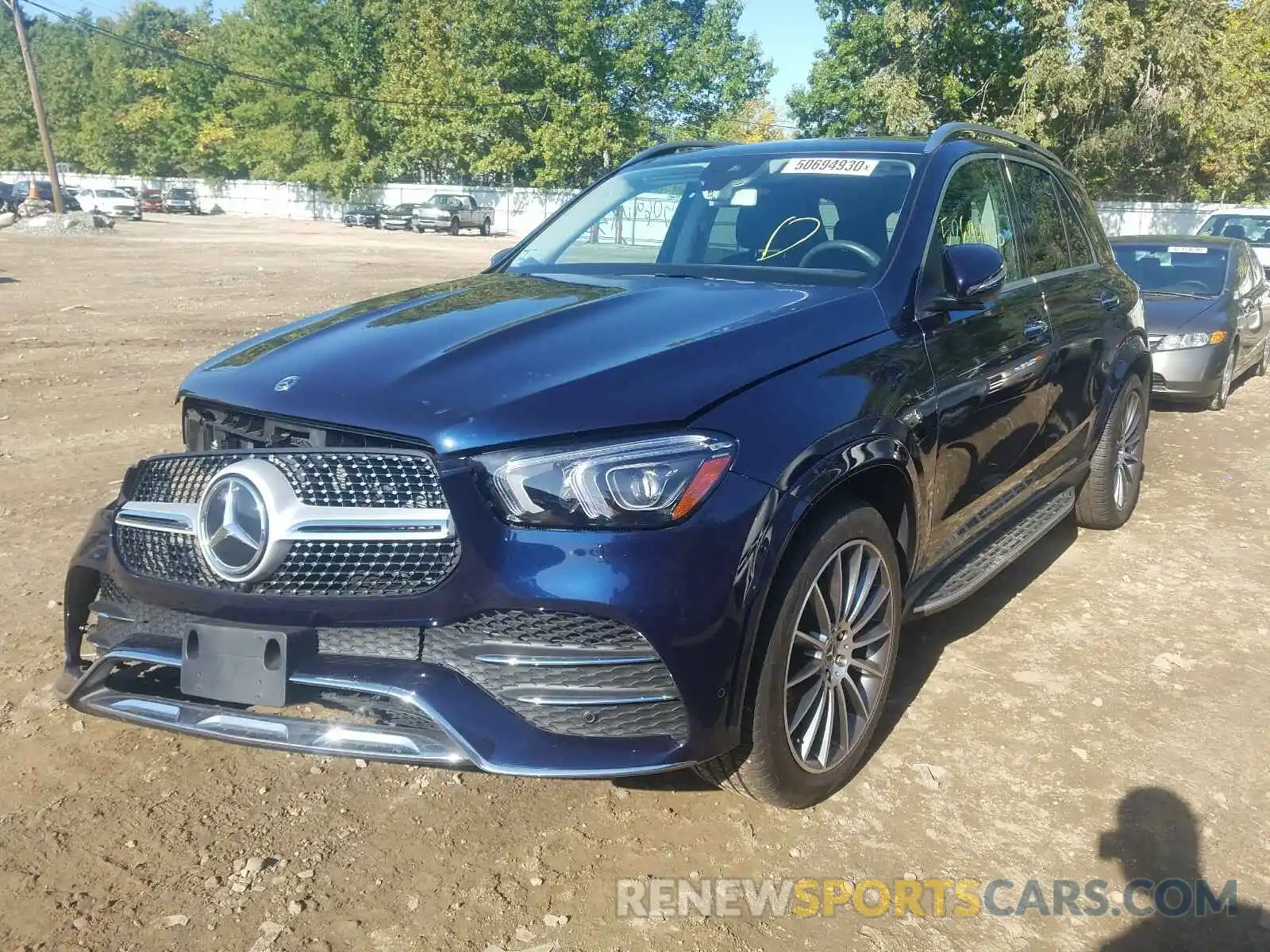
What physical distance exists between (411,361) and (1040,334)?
261cm

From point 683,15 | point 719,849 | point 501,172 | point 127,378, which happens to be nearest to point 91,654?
point 719,849

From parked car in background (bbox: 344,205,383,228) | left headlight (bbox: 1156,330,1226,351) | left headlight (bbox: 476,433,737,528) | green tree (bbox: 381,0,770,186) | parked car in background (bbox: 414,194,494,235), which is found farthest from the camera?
parked car in background (bbox: 344,205,383,228)

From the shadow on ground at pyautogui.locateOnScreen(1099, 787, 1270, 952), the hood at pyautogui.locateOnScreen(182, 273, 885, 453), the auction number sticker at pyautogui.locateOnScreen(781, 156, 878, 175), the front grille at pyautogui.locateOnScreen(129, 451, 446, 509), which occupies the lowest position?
the shadow on ground at pyautogui.locateOnScreen(1099, 787, 1270, 952)

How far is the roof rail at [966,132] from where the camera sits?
3.74 meters

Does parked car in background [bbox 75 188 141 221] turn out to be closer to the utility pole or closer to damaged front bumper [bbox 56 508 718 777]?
the utility pole

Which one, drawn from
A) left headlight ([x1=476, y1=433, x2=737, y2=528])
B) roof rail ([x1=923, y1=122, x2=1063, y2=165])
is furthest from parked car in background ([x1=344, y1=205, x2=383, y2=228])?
left headlight ([x1=476, y1=433, x2=737, y2=528])

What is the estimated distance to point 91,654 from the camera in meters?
3.31

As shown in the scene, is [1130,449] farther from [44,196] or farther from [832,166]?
[44,196]

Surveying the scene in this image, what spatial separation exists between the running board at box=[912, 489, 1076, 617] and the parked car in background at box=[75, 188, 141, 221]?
51037mm

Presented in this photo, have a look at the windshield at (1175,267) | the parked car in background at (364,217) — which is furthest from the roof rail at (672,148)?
the parked car in background at (364,217)

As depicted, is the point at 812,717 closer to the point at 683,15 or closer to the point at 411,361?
the point at 411,361

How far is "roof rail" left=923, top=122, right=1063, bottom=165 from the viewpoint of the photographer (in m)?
3.74

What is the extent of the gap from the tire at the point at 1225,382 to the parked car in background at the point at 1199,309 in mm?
11

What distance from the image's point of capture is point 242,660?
7.77 feet
